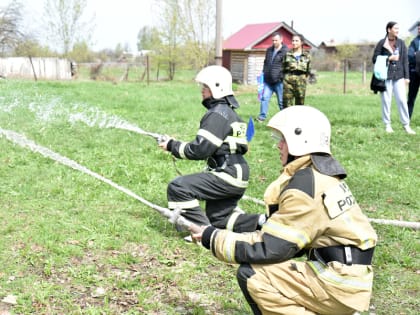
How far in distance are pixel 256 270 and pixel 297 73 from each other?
9874 millimetres

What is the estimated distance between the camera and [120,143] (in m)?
10.4

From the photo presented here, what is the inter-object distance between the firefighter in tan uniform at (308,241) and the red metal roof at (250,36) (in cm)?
3351

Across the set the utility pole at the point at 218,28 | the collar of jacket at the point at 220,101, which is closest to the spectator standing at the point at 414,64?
the utility pole at the point at 218,28

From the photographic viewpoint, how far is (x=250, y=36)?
37.9m

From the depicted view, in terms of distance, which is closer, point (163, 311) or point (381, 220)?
point (163, 311)

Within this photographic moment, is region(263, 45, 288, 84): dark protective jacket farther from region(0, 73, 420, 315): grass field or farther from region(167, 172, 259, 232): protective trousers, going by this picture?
region(167, 172, 259, 232): protective trousers

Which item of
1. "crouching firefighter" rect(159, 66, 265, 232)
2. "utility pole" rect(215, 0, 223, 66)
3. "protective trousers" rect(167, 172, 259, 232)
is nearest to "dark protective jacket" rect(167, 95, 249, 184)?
"crouching firefighter" rect(159, 66, 265, 232)

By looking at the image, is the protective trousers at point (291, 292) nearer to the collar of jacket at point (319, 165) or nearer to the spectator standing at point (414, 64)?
the collar of jacket at point (319, 165)

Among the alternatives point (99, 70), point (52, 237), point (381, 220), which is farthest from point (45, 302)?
point (99, 70)

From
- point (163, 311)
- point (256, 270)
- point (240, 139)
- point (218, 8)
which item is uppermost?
point (218, 8)

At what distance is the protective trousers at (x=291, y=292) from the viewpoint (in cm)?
314

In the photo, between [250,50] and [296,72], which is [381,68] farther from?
[250,50]

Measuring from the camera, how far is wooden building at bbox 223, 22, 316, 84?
36125 millimetres

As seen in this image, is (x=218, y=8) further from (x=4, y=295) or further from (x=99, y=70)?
(x=99, y=70)
